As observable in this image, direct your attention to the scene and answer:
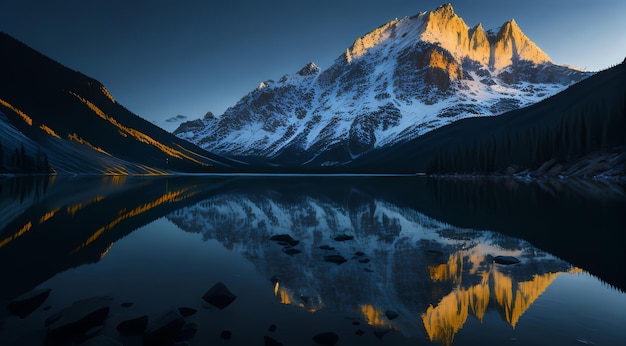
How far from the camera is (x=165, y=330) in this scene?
33.1 feet

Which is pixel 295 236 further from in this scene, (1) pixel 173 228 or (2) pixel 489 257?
(2) pixel 489 257

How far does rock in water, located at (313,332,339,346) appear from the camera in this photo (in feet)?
33.6

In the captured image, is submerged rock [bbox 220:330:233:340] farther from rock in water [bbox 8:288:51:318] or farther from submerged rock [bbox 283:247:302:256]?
submerged rock [bbox 283:247:302:256]

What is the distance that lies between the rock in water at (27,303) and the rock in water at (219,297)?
5.94m

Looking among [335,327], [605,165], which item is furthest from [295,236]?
[605,165]

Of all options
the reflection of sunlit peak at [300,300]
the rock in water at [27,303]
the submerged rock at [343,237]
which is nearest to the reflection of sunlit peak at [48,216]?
the rock in water at [27,303]

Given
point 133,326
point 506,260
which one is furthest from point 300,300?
point 506,260

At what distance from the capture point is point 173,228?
29.7 meters

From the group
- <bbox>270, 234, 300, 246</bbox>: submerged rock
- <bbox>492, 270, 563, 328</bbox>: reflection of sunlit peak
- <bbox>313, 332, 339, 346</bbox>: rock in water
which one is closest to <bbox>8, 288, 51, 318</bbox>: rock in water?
<bbox>313, 332, 339, 346</bbox>: rock in water

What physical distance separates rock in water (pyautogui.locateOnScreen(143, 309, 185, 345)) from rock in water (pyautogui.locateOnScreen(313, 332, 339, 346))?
172 inches

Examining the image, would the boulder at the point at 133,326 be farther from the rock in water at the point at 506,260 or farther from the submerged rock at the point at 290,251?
the rock in water at the point at 506,260

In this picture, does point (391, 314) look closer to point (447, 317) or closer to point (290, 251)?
point (447, 317)

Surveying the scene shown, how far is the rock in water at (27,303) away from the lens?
1155cm

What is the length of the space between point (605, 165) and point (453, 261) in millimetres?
121872
